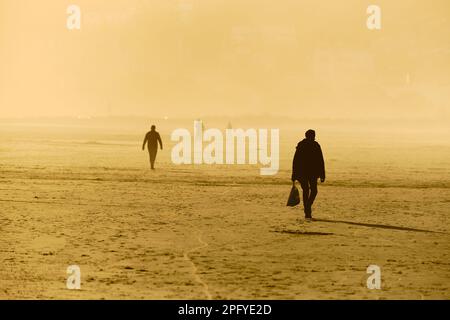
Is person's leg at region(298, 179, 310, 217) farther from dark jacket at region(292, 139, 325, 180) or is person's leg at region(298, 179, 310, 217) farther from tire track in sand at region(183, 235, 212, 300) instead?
tire track in sand at region(183, 235, 212, 300)

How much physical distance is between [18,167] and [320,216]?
15049 mm

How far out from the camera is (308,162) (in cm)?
1334

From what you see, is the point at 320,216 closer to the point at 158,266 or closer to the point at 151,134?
the point at 158,266

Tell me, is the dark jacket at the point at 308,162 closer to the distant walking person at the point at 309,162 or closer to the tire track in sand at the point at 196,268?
the distant walking person at the point at 309,162

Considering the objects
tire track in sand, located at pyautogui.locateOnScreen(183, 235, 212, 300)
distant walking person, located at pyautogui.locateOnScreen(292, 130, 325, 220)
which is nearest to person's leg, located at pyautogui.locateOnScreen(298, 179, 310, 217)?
distant walking person, located at pyautogui.locateOnScreen(292, 130, 325, 220)

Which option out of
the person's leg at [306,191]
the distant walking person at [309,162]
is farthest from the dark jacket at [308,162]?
the person's leg at [306,191]

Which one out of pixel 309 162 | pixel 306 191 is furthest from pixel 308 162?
pixel 306 191

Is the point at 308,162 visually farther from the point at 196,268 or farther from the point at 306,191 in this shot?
the point at 196,268

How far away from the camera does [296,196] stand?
556 inches

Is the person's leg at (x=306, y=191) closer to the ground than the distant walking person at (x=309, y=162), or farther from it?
closer to the ground

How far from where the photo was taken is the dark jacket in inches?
525

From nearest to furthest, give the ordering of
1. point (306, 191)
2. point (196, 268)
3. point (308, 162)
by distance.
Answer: point (196, 268), point (308, 162), point (306, 191)

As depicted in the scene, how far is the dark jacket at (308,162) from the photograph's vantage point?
43.8ft

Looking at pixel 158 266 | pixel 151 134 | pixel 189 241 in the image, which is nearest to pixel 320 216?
pixel 189 241
